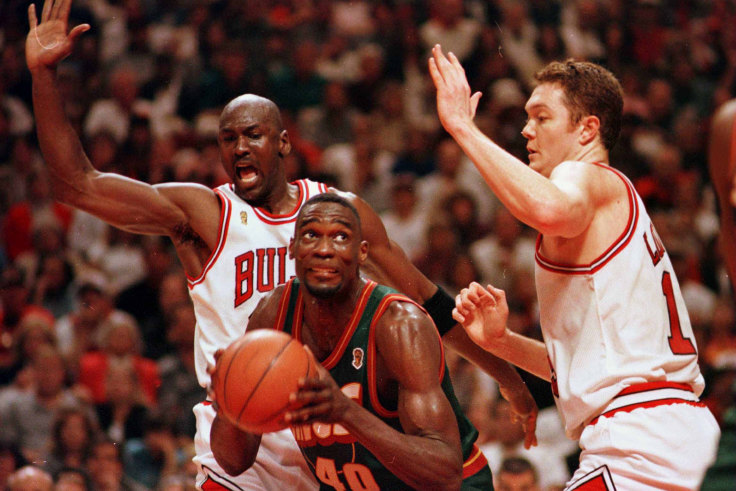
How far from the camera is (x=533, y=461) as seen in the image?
652cm

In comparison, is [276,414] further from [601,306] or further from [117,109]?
[117,109]

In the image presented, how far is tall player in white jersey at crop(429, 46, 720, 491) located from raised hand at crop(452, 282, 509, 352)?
234 millimetres

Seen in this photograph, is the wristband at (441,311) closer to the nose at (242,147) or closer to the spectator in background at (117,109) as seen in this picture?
the nose at (242,147)

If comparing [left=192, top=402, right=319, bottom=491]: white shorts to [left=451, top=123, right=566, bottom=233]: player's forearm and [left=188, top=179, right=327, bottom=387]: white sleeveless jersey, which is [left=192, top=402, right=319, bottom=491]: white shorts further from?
[left=451, top=123, right=566, bottom=233]: player's forearm

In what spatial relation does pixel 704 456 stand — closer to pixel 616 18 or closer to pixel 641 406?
pixel 641 406

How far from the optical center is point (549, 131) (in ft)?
11.5

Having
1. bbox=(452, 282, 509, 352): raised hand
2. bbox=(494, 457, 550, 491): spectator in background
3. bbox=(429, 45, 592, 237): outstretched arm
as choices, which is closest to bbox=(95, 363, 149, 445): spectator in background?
bbox=(494, 457, 550, 491): spectator in background

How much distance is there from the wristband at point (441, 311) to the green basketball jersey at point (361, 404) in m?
0.75

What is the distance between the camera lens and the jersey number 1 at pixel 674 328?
127 inches

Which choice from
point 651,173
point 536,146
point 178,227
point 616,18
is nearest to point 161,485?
point 178,227

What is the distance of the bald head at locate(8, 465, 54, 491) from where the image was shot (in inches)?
230

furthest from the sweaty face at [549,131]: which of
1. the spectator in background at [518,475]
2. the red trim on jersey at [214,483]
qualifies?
the spectator in background at [518,475]

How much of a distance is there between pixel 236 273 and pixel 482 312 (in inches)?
42.4

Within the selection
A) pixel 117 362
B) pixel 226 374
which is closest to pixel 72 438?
pixel 117 362
